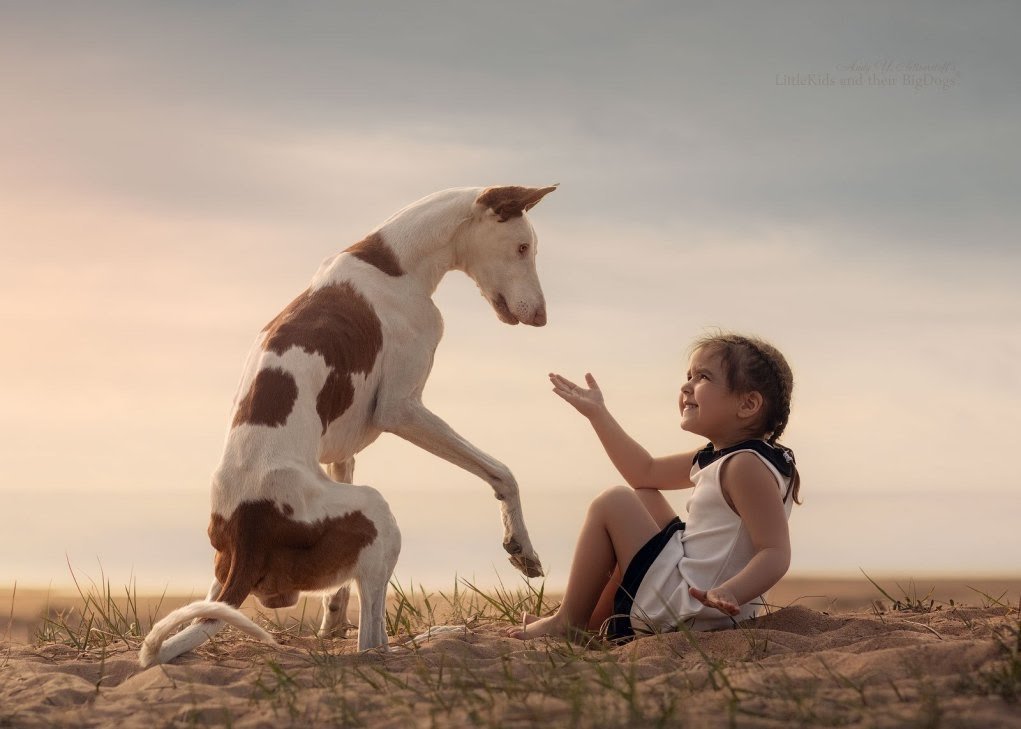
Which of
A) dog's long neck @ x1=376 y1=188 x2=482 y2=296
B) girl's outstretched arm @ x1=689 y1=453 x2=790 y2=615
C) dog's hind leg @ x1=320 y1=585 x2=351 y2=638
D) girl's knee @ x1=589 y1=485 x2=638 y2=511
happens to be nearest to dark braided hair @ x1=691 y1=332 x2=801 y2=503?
girl's outstretched arm @ x1=689 y1=453 x2=790 y2=615

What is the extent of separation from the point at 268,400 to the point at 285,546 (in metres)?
0.77

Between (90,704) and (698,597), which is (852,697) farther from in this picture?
(90,704)

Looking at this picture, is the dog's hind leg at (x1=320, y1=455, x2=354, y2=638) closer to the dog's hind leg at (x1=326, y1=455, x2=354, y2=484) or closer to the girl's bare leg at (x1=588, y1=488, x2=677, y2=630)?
the dog's hind leg at (x1=326, y1=455, x2=354, y2=484)

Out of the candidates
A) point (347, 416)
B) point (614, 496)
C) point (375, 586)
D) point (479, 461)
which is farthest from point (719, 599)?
point (347, 416)

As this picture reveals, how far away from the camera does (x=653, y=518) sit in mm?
5883

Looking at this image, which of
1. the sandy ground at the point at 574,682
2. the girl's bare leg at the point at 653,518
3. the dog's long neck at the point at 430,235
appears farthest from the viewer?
the dog's long neck at the point at 430,235

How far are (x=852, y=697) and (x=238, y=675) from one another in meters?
2.73

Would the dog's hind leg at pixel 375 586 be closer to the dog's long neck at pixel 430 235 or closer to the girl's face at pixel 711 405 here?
the girl's face at pixel 711 405

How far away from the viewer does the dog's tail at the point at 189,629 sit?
487cm

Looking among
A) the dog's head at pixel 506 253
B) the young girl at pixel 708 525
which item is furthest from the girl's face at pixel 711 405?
the dog's head at pixel 506 253

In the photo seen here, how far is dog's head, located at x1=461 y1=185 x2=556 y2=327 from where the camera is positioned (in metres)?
6.74

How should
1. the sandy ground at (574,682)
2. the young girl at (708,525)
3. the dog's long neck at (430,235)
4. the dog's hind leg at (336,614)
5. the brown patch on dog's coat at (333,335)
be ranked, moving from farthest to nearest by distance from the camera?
the dog's long neck at (430,235)
the dog's hind leg at (336,614)
the brown patch on dog's coat at (333,335)
the young girl at (708,525)
the sandy ground at (574,682)

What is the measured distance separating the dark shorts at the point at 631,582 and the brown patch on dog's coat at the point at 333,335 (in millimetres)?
1852

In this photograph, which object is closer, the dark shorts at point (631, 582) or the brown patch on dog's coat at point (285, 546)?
the brown patch on dog's coat at point (285, 546)
